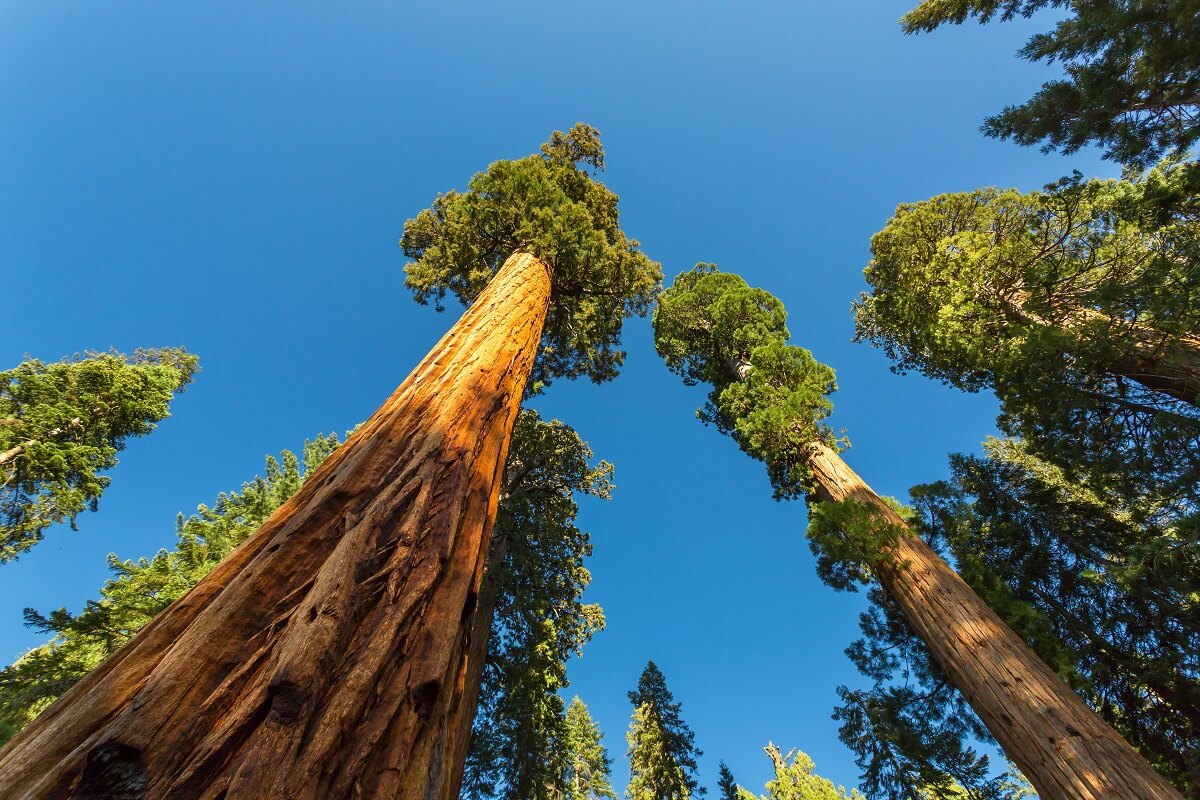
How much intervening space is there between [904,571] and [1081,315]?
537cm

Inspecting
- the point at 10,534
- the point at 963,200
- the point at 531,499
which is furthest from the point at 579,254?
the point at 10,534

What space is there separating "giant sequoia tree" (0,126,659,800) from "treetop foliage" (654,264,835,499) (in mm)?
5968

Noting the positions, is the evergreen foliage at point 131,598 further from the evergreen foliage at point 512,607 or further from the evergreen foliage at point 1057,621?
the evergreen foliage at point 1057,621

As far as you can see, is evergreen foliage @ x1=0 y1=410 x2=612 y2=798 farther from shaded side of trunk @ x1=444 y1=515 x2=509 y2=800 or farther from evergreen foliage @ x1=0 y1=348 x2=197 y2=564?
evergreen foliage @ x1=0 y1=348 x2=197 y2=564

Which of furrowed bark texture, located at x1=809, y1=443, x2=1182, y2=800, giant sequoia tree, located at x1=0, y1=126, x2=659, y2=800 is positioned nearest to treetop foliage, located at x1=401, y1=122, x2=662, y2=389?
giant sequoia tree, located at x1=0, y1=126, x2=659, y2=800

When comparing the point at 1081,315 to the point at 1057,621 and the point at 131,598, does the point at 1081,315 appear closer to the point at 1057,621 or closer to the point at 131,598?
the point at 1057,621

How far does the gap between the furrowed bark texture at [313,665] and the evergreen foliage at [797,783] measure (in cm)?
1833

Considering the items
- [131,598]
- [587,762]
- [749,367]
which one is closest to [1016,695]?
[749,367]

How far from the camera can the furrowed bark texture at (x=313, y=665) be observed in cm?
122

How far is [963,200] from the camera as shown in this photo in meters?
10.5

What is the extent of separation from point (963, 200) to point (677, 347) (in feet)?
23.4

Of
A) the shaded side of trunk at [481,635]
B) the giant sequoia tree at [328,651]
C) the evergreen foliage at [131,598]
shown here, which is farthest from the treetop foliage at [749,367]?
the evergreen foliage at [131,598]

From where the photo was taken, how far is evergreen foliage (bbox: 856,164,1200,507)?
5.43 metres

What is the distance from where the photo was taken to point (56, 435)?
10.9 meters
